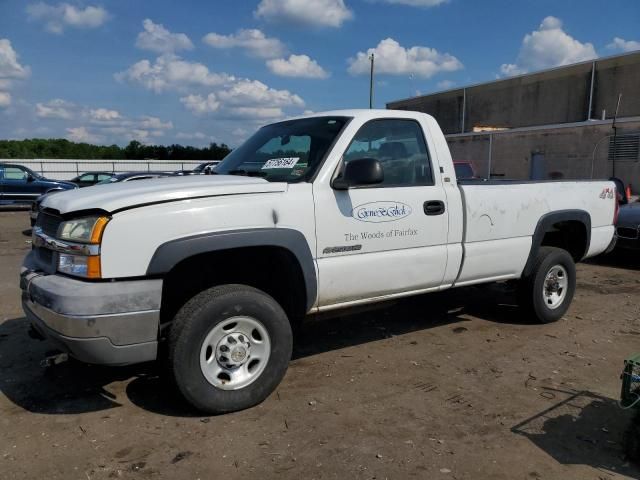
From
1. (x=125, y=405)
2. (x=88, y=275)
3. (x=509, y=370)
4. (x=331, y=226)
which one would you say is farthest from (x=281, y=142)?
(x=509, y=370)

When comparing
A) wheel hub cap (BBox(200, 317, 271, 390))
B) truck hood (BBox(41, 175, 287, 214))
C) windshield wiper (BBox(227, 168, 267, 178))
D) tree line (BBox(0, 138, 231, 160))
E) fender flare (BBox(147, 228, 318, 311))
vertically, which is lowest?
wheel hub cap (BBox(200, 317, 271, 390))

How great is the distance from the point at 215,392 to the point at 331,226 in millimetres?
1364

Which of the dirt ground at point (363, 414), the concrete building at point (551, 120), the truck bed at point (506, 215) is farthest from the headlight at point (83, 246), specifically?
the concrete building at point (551, 120)

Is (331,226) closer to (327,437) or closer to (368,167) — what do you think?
(368,167)

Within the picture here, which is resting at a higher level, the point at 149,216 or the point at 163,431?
the point at 149,216

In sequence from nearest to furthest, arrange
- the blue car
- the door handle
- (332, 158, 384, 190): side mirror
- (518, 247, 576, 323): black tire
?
(332, 158, 384, 190): side mirror, the door handle, (518, 247, 576, 323): black tire, the blue car

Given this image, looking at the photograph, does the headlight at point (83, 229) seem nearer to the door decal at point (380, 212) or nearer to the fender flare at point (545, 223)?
the door decal at point (380, 212)

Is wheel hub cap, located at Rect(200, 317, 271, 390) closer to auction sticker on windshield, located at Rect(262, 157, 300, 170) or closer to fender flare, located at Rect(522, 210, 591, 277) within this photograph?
auction sticker on windshield, located at Rect(262, 157, 300, 170)

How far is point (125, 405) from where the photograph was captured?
12.3ft

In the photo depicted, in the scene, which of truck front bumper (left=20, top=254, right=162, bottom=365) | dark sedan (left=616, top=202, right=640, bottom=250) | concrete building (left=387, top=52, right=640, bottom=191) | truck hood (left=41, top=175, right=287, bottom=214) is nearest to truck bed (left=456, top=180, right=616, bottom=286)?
truck hood (left=41, top=175, right=287, bottom=214)

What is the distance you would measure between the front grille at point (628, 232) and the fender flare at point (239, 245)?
23.2 ft

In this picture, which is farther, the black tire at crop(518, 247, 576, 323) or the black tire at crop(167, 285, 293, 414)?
the black tire at crop(518, 247, 576, 323)

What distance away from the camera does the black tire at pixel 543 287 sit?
5508 millimetres

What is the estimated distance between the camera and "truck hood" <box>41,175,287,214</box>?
3.24 metres
